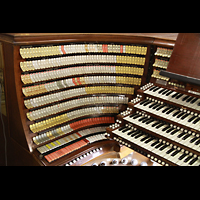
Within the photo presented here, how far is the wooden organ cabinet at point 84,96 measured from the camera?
11.6 ft

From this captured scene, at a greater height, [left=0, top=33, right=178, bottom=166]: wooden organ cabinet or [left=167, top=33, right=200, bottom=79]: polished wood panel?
[left=167, top=33, right=200, bottom=79]: polished wood panel

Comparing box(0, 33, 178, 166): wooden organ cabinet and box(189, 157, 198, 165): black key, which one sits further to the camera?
box(0, 33, 178, 166): wooden organ cabinet

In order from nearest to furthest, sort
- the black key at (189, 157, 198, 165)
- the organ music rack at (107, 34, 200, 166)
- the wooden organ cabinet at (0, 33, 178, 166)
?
the black key at (189, 157, 198, 165)
the organ music rack at (107, 34, 200, 166)
the wooden organ cabinet at (0, 33, 178, 166)

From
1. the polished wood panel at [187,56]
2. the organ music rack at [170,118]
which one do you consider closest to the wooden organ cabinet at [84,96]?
the organ music rack at [170,118]

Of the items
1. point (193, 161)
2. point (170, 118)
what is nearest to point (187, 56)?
point (170, 118)

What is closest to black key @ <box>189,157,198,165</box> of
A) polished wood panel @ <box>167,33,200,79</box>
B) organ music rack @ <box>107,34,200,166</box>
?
organ music rack @ <box>107,34,200,166</box>

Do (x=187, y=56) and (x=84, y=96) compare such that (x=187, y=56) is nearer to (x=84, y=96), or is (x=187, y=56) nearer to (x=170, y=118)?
(x=170, y=118)

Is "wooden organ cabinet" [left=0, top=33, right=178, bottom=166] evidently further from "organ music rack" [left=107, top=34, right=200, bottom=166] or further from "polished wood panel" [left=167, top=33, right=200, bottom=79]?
"polished wood panel" [left=167, top=33, right=200, bottom=79]

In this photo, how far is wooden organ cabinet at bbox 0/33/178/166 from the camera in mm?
3549

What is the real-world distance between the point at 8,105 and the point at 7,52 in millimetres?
1084

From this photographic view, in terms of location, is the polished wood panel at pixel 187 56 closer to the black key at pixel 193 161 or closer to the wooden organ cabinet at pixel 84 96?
the wooden organ cabinet at pixel 84 96

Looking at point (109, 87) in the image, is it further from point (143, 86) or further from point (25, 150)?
point (25, 150)

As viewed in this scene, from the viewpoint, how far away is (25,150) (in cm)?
411

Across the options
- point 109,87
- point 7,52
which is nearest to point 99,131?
point 109,87
